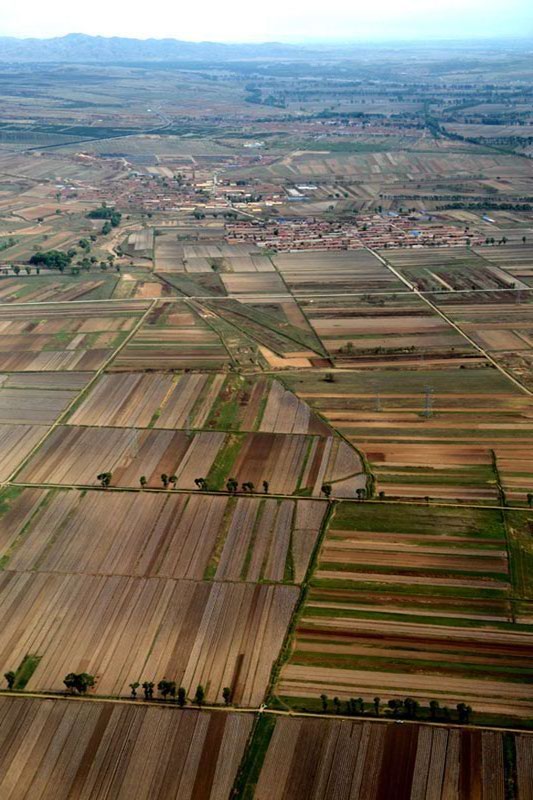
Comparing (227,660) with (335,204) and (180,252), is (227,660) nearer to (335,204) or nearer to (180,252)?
(180,252)

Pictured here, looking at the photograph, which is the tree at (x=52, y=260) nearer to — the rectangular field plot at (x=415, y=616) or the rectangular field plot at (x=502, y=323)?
the rectangular field plot at (x=502, y=323)

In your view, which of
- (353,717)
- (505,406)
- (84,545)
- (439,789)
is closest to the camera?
(439,789)

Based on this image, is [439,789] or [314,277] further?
[314,277]

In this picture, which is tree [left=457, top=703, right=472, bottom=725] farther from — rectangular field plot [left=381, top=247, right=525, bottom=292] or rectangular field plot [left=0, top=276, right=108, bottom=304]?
rectangular field plot [left=0, top=276, right=108, bottom=304]

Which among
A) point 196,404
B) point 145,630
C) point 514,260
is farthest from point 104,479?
point 514,260

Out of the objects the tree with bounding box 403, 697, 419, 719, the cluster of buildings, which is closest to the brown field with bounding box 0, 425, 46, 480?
the tree with bounding box 403, 697, 419, 719

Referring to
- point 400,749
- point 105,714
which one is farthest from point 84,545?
point 400,749

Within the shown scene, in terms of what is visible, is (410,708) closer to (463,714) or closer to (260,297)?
(463,714)
